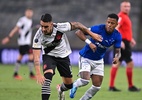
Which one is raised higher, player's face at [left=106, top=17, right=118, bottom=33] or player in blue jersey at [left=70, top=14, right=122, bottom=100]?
player's face at [left=106, top=17, right=118, bottom=33]

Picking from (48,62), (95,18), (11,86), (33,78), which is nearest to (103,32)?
(48,62)

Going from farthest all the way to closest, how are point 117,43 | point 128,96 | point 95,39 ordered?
point 128,96 → point 117,43 → point 95,39

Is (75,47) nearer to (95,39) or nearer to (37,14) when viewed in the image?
(37,14)

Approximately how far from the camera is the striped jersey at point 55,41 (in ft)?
35.7

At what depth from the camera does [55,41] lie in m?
11.2

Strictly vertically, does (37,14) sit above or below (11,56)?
above

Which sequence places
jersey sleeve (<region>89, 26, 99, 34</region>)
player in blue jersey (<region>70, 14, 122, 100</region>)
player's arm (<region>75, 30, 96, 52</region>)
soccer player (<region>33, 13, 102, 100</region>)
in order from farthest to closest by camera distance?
jersey sleeve (<region>89, 26, 99, 34</region>) → player in blue jersey (<region>70, 14, 122, 100</region>) → player's arm (<region>75, 30, 96, 52</region>) → soccer player (<region>33, 13, 102, 100</region>)

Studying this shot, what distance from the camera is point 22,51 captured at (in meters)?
18.6

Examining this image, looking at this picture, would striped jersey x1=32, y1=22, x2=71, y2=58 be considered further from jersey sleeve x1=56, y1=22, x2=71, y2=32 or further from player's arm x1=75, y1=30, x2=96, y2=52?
player's arm x1=75, y1=30, x2=96, y2=52

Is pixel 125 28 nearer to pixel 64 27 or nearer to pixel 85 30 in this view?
pixel 85 30

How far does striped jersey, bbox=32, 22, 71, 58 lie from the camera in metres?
10.9

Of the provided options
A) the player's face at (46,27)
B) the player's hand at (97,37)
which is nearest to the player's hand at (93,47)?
the player's hand at (97,37)

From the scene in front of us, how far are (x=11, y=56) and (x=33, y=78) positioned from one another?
647 cm

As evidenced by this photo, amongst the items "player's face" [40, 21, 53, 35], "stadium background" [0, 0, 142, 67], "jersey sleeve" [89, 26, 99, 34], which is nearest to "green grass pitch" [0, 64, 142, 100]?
"jersey sleeve" [89, 26, 99, 34]
